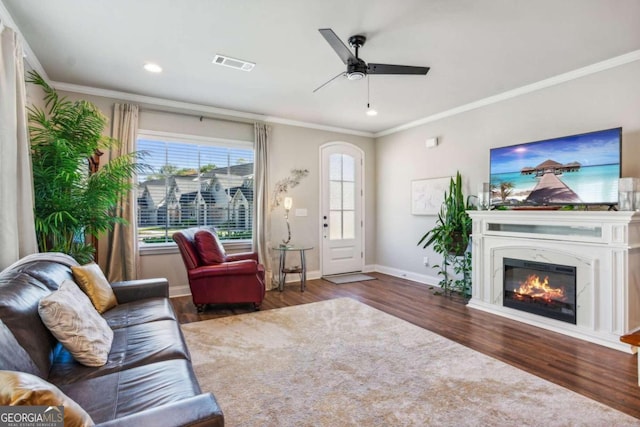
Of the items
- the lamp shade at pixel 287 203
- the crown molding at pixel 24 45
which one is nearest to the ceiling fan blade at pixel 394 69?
the crown molding at pixel 24 45

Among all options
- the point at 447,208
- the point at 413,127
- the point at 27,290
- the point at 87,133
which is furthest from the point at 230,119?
the point at 27,290

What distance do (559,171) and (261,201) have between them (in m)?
3.80

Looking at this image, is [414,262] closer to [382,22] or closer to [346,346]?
[346,346]

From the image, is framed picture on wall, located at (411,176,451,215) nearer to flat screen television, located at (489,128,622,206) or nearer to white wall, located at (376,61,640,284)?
white wall, located at (376,61,640,284)

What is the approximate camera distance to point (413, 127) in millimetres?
5637

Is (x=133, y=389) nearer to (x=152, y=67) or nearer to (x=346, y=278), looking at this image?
(x=152, y=67)

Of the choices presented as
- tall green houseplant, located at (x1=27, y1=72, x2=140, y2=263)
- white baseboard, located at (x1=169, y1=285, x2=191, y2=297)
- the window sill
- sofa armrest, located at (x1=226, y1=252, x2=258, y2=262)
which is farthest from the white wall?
tall green houseplant, located at (x1=27, y1=72, x2=140, y2=263)

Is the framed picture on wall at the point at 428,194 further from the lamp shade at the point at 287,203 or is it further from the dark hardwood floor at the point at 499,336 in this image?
the lamp shade at the point at 287,203

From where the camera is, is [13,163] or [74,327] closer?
[74,327]

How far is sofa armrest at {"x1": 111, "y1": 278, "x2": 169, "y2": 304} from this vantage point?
2785 millimetres

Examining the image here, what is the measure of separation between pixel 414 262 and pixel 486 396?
11.6 feet

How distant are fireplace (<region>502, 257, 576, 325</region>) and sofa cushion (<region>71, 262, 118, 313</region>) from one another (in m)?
3.97

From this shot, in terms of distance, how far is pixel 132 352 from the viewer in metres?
1.80

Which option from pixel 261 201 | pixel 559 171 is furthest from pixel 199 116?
pixel 559 171
